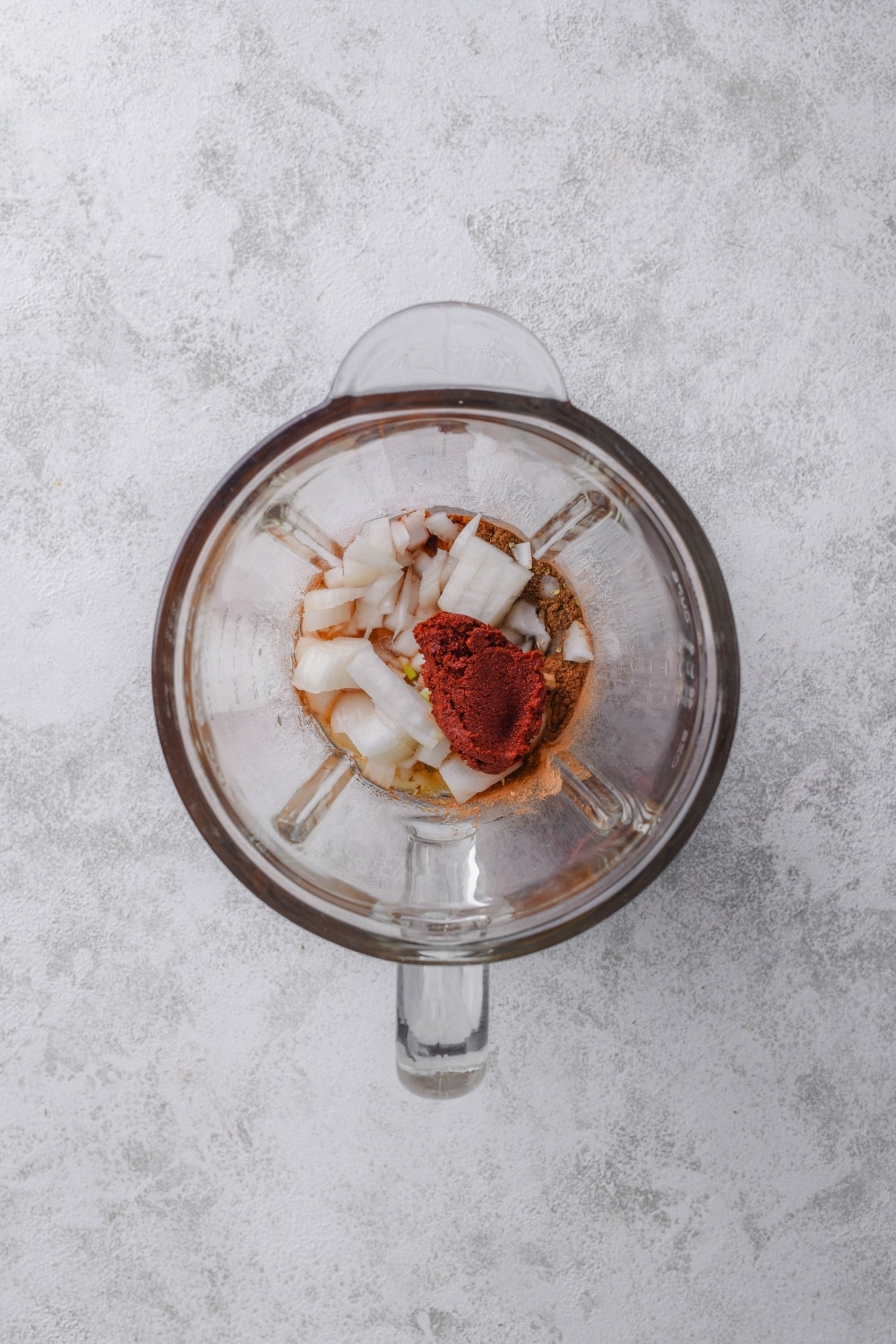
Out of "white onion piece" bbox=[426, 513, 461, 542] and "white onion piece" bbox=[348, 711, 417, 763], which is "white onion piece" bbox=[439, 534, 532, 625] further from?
"white onion piece" bbox=[348, 711, 417, 763]

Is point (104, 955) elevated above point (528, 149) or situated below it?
below

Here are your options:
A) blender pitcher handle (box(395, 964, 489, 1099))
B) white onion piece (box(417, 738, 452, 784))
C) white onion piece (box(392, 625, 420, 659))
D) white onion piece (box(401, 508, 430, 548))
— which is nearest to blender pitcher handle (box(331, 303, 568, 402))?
white onion piece (box(401, 508, 430, 548))

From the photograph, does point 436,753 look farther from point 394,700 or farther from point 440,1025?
point 440,1025

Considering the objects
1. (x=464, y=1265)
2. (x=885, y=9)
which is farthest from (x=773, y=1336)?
(x=885, y=9)

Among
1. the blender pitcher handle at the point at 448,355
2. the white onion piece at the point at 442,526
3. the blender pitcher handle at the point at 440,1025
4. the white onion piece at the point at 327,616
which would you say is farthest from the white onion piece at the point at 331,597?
the blender pitcher handle at the point at 440,1025

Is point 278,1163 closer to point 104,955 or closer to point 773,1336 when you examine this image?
point 104,955

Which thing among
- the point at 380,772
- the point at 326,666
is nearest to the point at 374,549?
the point at 326,666

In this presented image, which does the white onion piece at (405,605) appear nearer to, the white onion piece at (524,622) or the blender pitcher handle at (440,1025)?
the white onion piece at (524,622)
